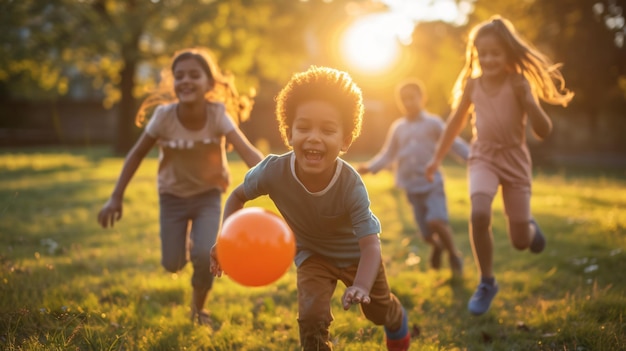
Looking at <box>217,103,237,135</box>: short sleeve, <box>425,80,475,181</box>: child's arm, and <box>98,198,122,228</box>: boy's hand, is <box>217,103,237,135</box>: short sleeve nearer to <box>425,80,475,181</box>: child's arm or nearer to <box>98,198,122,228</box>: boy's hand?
<box>98,198,122,228</box>: boy's hand

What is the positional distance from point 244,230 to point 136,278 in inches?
132

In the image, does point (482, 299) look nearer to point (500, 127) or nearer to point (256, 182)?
point (500, 127)

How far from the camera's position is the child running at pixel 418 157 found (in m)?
7.18

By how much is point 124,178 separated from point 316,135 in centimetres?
226

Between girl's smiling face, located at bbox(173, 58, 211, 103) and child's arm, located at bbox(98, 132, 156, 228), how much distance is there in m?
0.47

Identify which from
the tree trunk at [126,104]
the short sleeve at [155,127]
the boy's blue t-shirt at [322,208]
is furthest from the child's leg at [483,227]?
the tree trunk at [126,104]

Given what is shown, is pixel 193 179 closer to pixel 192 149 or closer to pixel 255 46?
pixel 192 149

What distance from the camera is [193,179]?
4938 mm

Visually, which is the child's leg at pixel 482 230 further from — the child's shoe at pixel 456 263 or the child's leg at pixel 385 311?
the child's shoe at pixel 456 263

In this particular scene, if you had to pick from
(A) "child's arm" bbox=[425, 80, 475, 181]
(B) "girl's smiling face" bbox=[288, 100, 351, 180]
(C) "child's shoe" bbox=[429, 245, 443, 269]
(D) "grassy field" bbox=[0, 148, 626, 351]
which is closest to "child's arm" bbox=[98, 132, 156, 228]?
(D) "grassy field" bbox=[0, 148, 626, 351]

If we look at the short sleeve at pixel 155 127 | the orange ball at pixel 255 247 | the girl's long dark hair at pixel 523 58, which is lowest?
the orange ball at pixel 255 247

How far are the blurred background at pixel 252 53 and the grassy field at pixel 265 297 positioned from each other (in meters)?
6.39

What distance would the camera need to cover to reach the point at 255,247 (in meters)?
2.86

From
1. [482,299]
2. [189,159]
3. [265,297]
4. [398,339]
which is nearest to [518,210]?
[482,299]
